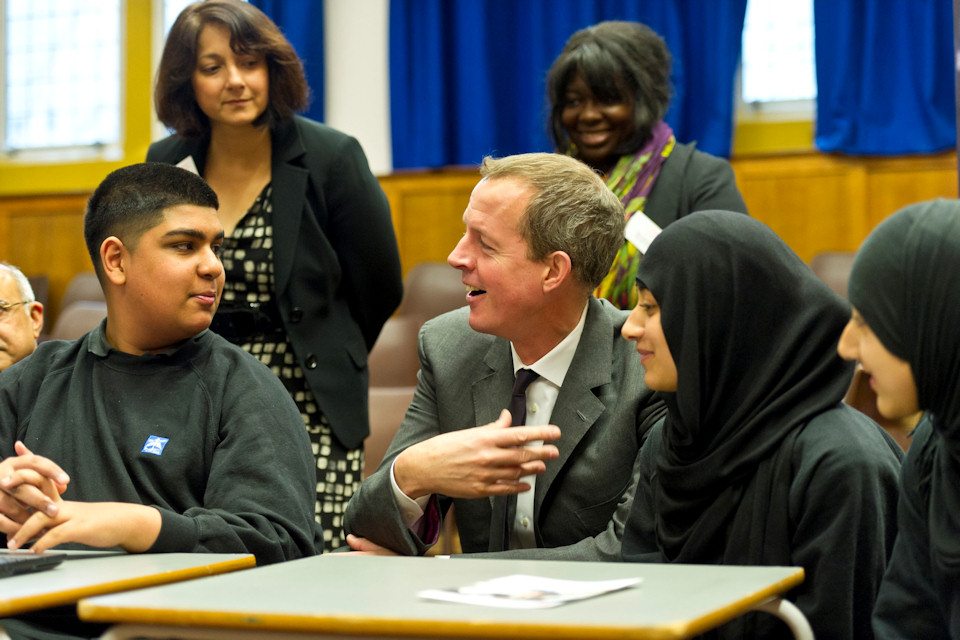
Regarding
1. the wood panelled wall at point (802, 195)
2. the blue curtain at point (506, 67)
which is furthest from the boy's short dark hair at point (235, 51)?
the wood panelled wall at point (802, 195)

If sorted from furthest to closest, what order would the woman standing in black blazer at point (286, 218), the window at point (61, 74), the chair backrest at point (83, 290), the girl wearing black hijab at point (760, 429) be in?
the window at point (61, 74) → the chair backrest at point (83, 290) → the woman standing in black blazer at point (286, 218) → the girl wearing black hijab at point (760, 429)

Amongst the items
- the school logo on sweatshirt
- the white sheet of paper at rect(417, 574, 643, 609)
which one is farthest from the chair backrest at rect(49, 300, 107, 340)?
the white sheet of paper at rect(417, 574, 643, 609)

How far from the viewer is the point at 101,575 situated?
1.64m

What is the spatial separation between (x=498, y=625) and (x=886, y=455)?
2.88 feet

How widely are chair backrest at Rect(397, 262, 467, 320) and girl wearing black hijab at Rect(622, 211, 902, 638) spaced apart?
414cm

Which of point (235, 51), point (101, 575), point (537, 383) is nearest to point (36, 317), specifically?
point (235, 51)

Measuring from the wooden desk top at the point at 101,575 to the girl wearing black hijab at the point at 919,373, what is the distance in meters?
1.02

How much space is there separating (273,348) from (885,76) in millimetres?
4589

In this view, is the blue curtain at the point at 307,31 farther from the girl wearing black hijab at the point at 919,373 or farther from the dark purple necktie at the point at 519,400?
the girl wearing black hijab at the point at 919,373

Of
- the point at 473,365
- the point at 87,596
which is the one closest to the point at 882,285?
the point at 473,365

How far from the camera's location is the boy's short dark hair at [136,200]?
2396mm

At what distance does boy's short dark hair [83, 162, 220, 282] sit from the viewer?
2396mm

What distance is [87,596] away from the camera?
1531 mm

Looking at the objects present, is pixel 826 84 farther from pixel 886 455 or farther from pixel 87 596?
pixel 87 596
